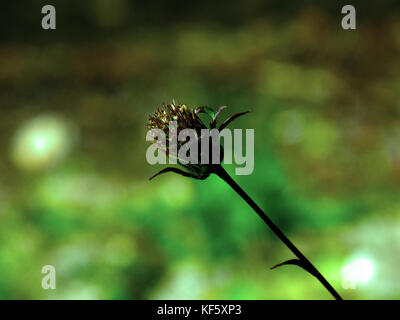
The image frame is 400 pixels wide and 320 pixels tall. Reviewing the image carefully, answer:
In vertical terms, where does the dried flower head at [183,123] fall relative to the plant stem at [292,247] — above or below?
above

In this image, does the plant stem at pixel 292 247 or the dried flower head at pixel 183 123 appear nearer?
the plant stem at pixel 292 247

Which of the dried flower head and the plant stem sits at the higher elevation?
the dried flower head

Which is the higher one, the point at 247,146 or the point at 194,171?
the point at 247,146

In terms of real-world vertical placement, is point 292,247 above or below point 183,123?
below

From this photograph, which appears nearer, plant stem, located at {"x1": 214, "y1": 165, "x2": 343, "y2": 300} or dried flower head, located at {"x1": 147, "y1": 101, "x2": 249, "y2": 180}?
plant stem, located at {"x1": 214, "y1": 165, "x2": 343, "y2": 300}

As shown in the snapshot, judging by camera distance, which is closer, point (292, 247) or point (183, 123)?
point (292, 247)
